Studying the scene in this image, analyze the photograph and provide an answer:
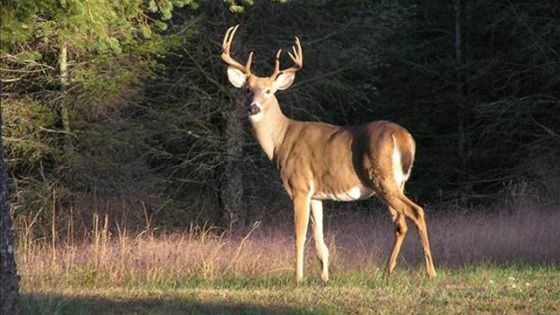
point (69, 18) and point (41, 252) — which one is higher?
point (69, 18)

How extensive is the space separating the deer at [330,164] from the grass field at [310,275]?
54 centimetres

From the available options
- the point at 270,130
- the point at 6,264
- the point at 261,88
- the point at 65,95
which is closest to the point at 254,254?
the point at 270,130

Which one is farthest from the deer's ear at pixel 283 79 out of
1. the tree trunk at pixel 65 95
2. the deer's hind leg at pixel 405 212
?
the tree trunk at pixel 65 95

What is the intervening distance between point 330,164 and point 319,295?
10.6ft

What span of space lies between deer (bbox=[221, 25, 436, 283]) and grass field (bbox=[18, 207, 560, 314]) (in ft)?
1.77

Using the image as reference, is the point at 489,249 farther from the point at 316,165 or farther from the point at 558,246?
the point at 316,165

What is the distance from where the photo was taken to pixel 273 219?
877 inches

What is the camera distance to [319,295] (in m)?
9.11

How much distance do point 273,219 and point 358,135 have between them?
34.1 ft

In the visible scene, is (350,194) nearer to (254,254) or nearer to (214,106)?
(254,254)

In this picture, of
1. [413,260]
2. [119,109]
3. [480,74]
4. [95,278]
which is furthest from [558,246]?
[480,74]

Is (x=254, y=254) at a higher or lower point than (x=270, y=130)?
lower

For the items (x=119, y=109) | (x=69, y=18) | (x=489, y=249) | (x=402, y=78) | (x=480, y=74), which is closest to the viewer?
(x=69, y=18)

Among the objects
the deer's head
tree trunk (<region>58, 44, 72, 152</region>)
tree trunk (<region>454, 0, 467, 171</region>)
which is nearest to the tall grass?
the deer's head
